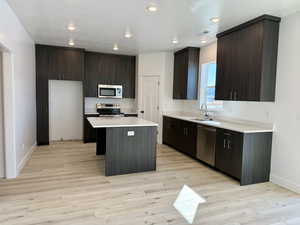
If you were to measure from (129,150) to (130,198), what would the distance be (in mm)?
1001

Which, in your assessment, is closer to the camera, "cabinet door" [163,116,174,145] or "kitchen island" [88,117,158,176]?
"kitchen island" [88,117,158,176]

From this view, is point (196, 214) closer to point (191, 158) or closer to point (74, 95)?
point (191, 158)

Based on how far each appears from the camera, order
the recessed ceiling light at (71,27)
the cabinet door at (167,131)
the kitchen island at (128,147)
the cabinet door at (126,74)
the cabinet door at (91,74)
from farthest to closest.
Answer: the cabinet door at (126,74) → the cabinet door at (91,74) → the cabinet door at (167,131) → the recessed ceiling light at (71,27) → the kitchen island at (128,147)

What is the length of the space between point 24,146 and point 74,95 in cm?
246

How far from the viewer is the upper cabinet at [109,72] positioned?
6.22 metres

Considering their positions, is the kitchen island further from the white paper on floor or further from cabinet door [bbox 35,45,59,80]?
cabinet door [bbox 35,45,59,80]

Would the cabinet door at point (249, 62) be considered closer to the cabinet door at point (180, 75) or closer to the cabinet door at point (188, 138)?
the cabinet door at point (188, 138)

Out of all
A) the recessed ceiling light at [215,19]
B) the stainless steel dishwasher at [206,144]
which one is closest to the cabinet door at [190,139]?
the stainless steel dishwasher at [206,144]

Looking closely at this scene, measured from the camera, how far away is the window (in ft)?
16.6

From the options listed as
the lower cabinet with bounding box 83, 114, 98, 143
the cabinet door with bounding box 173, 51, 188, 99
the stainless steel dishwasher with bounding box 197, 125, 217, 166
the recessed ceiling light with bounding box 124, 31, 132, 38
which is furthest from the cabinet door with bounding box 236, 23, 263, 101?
the lower cabinet with bounding box 83, 114, 98, 143

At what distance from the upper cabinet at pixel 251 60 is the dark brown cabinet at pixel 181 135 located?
1.19 m

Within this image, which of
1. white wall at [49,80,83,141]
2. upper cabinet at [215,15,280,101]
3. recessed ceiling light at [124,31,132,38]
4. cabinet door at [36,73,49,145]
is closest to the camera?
upper cabinet at [215,15,280,101]

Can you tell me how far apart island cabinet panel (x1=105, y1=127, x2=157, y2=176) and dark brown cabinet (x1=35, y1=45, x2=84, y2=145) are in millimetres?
2971

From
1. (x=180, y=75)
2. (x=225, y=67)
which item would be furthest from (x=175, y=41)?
(x=225, y=67)
